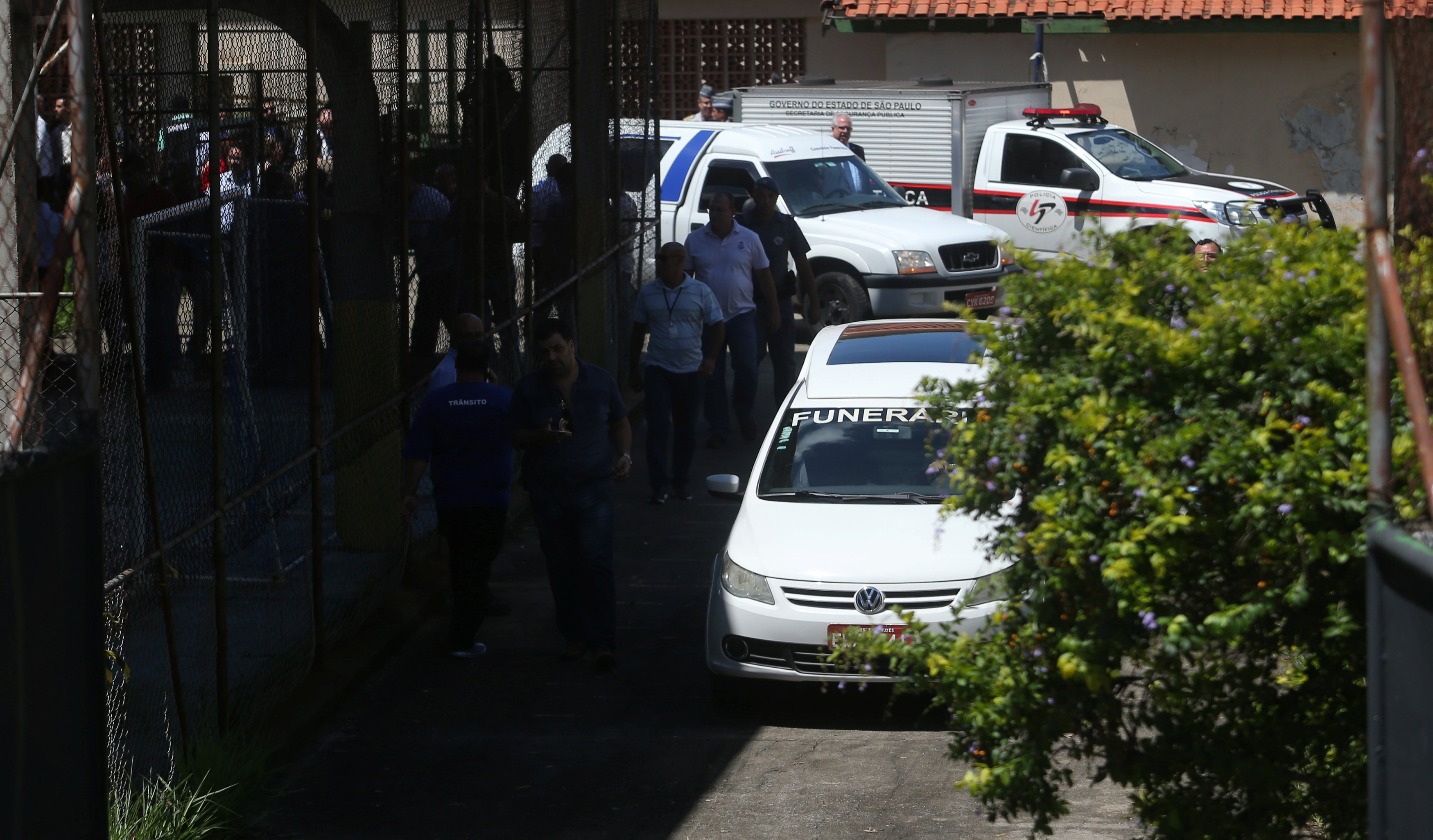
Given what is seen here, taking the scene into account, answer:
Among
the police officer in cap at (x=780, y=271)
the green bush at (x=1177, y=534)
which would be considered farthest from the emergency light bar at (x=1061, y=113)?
the green bush at (x=1177, y=534)

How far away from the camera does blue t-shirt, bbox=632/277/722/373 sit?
1113 centimetres

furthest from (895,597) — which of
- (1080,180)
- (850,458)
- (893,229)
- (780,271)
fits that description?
(1080,180)

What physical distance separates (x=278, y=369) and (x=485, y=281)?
2.95m

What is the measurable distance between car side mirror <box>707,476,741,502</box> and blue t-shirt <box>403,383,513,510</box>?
1047 millimetres

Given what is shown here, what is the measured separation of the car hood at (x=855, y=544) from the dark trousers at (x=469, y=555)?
127 centimetres

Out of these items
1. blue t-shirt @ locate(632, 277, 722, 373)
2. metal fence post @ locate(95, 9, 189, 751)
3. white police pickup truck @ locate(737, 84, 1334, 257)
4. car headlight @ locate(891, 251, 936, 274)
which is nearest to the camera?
metal fence post @ locate(95, 9, 189, 751)

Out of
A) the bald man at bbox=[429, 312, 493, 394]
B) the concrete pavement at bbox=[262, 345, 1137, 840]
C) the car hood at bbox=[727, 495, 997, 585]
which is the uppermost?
the bald man at bbox=[429, 312, 493, 394]

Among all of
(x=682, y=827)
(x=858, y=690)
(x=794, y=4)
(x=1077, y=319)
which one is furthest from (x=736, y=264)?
(x=794, y=4)

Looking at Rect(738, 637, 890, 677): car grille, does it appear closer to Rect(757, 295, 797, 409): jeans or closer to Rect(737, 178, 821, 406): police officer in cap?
Rect(757, 295, 797, 409): jeans

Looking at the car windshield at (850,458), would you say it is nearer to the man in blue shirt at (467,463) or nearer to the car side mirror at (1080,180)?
the man in blue shirt at (467,463)

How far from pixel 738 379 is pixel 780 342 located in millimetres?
552

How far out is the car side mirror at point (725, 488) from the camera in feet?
27.4

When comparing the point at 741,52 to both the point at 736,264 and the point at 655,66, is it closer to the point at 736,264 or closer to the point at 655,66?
the point at 655,66

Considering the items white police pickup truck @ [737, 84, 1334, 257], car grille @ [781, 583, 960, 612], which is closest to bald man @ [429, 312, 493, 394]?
car grille @ [781, 583, 960, 612]
